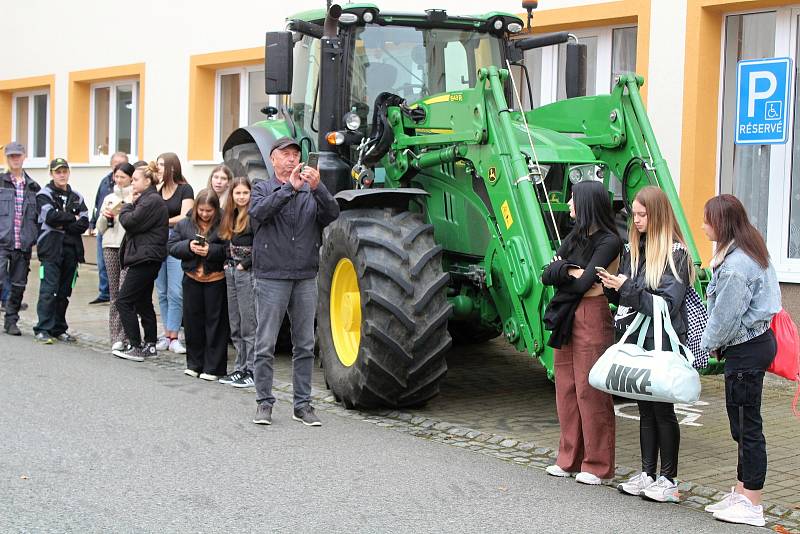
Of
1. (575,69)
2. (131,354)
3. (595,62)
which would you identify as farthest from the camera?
(595,62)

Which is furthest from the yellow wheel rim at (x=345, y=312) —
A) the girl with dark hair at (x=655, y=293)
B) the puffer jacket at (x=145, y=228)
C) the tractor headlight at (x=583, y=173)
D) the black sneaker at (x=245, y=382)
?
the girl with dark hair at (x=655, y=293)

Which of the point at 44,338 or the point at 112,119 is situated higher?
the point at 112,119

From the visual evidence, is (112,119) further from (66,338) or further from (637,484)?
(637,484)

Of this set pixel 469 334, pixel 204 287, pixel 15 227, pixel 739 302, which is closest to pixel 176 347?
pixel 204 287

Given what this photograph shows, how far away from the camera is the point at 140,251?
33.6 feet

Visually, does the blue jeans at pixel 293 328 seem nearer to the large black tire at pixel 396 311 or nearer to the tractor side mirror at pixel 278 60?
the large black tire at pixel 396 311

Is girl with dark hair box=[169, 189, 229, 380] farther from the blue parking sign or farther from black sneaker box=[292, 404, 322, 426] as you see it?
the blue parking sign

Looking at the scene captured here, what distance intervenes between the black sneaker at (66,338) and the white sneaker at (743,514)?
7.45m

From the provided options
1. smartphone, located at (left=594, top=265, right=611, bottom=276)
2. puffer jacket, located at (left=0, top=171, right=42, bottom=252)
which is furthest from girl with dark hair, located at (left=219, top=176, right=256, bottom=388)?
smartphone, located at (left=594, top=265, right=611, bottom=276)

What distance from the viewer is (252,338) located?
366 inches

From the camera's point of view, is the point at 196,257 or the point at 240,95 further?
the point at 240,95

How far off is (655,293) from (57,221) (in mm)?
6884

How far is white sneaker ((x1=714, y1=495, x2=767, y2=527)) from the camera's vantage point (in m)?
5.60

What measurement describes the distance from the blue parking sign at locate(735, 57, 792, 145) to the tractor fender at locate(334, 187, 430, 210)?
3.52 m
